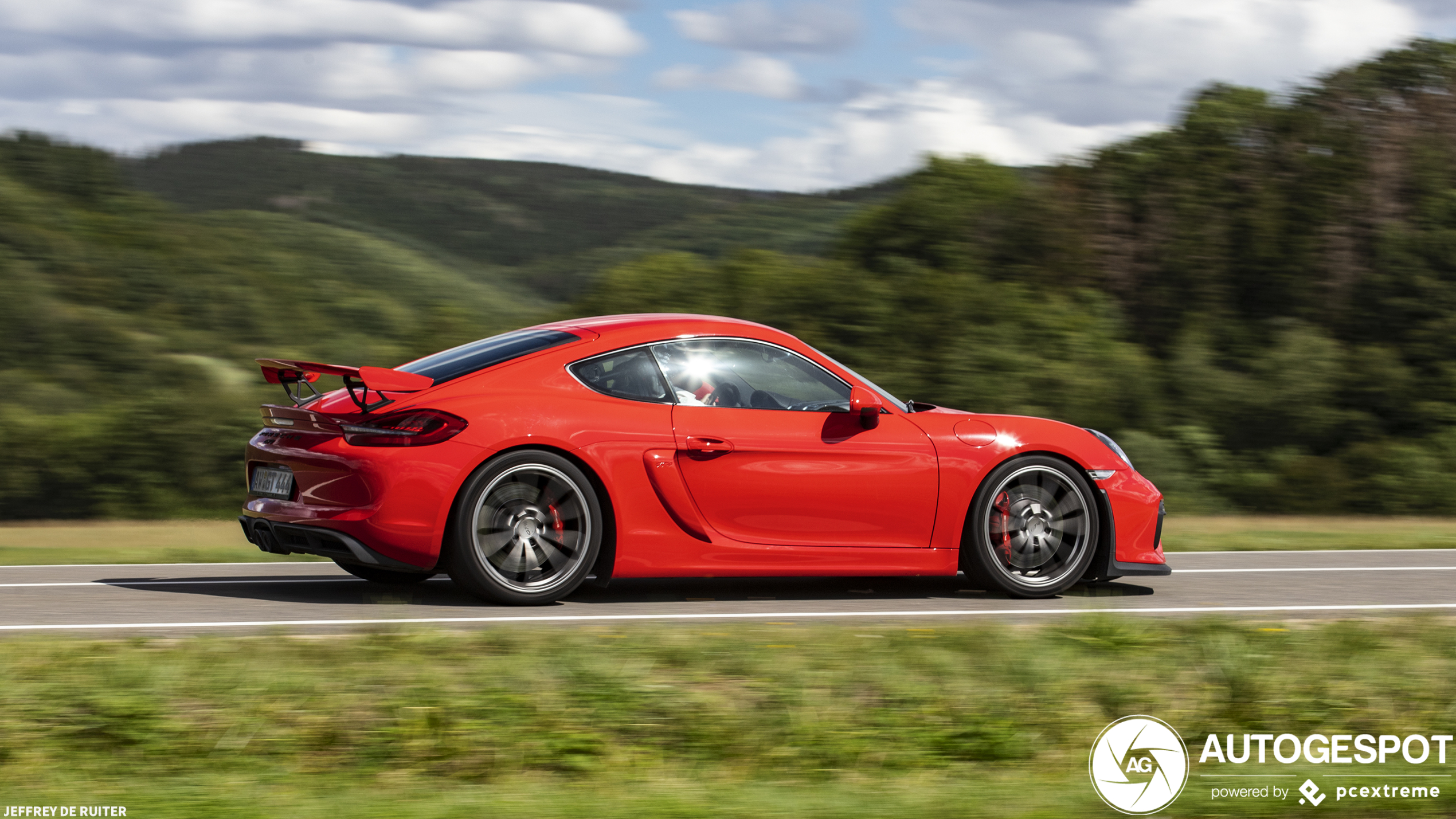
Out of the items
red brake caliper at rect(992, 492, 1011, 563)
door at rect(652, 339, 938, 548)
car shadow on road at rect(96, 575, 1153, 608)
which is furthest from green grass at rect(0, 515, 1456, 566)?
door at rect(652, 339, 938, 548)

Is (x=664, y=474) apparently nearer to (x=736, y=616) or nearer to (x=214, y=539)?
(x=736, y=616)

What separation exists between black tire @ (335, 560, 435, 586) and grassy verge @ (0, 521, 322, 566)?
156 centimetres

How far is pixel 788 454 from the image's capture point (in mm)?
7184

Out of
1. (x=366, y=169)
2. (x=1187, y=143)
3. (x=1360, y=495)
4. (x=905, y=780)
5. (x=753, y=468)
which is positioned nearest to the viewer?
(x=905, y=780)

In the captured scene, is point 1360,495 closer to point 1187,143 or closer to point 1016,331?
point 1016,331

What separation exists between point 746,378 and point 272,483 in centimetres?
234

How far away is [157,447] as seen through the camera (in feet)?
46.0

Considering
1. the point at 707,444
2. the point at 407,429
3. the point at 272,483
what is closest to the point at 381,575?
the point at 272,483

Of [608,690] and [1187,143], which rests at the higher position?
[1187,143]

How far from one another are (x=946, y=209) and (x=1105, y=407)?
15.4ft

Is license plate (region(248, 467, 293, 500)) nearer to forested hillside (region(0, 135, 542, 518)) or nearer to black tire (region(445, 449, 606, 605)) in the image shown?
black tire (region(445, 449, 606, 605))

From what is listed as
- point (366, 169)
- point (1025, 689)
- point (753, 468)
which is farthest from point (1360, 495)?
point (366, 169)

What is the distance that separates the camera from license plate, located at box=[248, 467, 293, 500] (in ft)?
22.7

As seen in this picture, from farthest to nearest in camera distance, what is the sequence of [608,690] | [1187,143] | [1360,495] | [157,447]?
1. [1187,143]
2. [1360,495]
3. [157,447]
4. [608,690]
